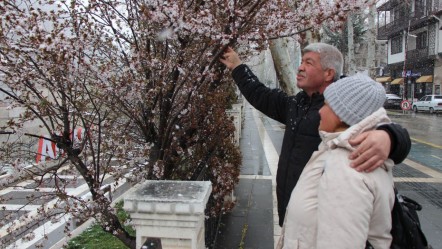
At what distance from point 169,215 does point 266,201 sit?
4.98m

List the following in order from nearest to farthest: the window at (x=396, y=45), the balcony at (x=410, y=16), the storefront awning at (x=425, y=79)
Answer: the balcony at (x=410, y=16) → the storefront awning at (x=425, y=79) → the window at (x=396, y=45)

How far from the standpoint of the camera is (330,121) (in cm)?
174

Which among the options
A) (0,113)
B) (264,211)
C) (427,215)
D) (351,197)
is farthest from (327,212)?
(0,113)

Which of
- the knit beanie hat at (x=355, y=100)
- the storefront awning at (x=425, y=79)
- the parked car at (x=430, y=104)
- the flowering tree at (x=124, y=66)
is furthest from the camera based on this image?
the storefront awning at (x=425, y=79)

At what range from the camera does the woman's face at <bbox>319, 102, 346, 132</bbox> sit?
5.64 ft

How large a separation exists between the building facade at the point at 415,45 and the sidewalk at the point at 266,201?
1049 inches

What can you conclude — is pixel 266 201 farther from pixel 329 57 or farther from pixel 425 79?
pixel 425 79

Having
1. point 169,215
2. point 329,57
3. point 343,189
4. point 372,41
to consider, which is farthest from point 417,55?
point 343,189

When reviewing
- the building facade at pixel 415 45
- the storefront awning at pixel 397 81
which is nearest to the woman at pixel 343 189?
the building facade at pixel 415 45

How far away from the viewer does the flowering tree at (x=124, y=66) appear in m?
2.97

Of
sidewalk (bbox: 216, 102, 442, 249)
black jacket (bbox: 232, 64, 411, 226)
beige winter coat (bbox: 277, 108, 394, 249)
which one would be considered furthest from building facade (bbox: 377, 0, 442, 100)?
beige winter coat (bbox: 277, 108, 394, 249)

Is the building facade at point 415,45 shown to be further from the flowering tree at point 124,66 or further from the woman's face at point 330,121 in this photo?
the woman's face at point 330,121

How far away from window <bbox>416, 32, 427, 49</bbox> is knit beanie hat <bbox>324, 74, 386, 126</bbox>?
42.4 meters

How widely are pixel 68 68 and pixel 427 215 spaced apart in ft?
19.8
